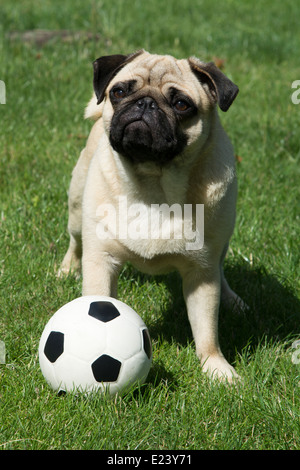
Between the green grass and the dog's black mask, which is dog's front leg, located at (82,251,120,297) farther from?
the dog's black mask

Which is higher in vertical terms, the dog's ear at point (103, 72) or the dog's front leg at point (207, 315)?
the dog's ear at point (103, 72)

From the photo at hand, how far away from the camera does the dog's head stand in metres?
3.00

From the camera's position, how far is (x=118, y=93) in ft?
10.5

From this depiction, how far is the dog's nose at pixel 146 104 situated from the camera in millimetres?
3030


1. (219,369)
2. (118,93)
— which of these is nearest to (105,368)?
(219,369)

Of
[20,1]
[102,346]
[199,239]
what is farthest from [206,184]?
[20,1]

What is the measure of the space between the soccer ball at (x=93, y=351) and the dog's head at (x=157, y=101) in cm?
80

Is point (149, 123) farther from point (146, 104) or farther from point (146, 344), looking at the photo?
point (146, 344)

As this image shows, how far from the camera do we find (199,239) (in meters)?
3.19

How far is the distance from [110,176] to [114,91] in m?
0.43

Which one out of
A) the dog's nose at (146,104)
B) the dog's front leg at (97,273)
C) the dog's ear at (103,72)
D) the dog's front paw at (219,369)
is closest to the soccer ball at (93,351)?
the dog's front leg at (97,273)

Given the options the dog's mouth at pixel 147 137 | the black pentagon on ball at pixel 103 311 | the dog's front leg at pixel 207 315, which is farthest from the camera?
the dog's front leg at pixel 207 315

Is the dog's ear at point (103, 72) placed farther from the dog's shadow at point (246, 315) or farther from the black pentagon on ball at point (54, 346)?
the dog's shadow at point (246, 315)

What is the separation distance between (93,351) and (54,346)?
0.18 metres
